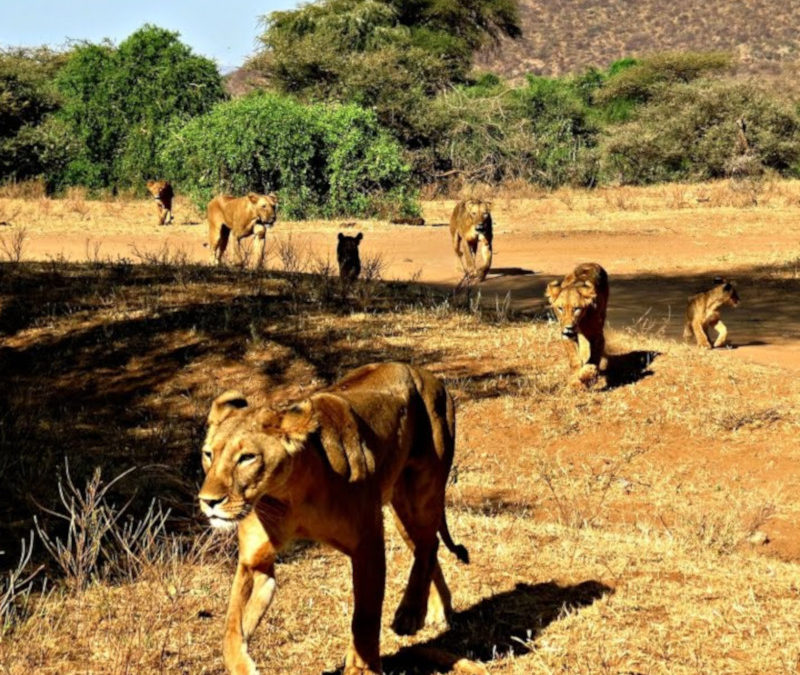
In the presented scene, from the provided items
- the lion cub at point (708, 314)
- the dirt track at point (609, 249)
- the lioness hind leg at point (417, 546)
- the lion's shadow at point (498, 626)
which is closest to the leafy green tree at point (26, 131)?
the dirt track at point (609, 249)

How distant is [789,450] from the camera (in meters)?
10.2

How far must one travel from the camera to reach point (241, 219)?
1859 cm

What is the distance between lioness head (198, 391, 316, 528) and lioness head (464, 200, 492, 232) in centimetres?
1448

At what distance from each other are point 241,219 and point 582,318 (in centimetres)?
861

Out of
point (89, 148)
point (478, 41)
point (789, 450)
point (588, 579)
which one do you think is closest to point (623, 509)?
point (789, 450)

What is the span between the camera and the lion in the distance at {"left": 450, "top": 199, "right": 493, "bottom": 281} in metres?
18.5

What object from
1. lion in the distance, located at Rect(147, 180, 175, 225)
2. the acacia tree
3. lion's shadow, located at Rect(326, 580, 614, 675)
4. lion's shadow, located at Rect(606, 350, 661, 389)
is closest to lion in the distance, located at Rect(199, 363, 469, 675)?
lion's shadow, located at Rect(326, 580, 614, 675)

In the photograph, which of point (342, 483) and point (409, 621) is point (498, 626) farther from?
point (342, 483)

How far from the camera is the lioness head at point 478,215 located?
727 inches

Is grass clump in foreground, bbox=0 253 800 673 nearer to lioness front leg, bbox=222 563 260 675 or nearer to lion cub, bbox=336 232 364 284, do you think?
lioness front leg, bbox=222 563 260 675

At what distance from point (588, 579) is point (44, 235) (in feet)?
66.0

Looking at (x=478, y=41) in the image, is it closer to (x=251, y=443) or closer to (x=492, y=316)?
(x=492, y=316)

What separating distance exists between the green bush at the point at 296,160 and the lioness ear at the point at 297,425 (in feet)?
81.4

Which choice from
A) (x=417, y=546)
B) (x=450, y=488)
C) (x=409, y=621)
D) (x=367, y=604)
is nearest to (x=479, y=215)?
(x=450, y=488)
